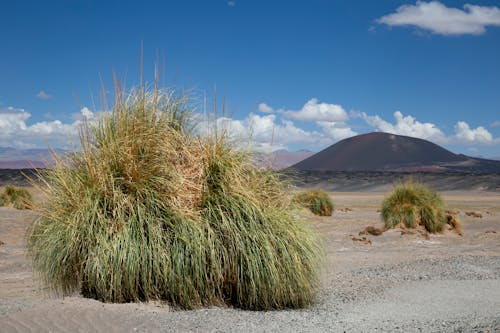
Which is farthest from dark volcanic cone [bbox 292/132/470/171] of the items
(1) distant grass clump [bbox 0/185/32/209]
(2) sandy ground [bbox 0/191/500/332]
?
(2) sandy ground [bbox 0/191/500/332]

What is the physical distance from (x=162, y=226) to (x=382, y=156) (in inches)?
5944

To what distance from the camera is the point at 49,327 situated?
5.79m

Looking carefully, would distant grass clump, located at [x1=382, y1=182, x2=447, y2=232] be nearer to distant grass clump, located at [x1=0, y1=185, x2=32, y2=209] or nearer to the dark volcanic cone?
distant grass clump, located at [x1=0, y1=185, x2=32, y2=209]

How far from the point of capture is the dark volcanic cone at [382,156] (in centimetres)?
14388

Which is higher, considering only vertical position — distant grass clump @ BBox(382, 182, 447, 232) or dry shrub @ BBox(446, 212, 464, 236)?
distant grass clump @ BBox(382, 182, 447, 232)

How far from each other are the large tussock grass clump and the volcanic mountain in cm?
12948

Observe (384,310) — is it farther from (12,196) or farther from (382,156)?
(382,156)

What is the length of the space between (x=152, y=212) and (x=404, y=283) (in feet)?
14.7

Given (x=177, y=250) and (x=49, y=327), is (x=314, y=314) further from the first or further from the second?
(x=49, y=327)

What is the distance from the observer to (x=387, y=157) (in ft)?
498

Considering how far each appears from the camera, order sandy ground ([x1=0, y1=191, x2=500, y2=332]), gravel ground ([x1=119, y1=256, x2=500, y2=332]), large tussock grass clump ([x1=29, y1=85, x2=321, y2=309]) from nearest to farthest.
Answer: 1. sandy ground ([x1=0, y1=191, x2=500, y2=332])
2. gravel ground ([x1=119, y1=256, x2=500, y2=332])
3. large tussock grass clump ([x1=29, y1=85, x2=321, y2=309])

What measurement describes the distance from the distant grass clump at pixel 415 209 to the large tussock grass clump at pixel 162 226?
1189 cm

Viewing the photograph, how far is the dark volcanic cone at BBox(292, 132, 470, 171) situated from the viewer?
14388cm

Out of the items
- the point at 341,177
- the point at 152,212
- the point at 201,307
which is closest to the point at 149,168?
the point at 152,212
